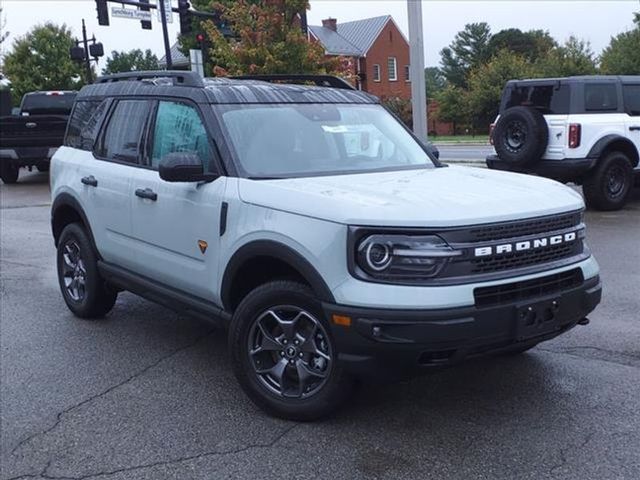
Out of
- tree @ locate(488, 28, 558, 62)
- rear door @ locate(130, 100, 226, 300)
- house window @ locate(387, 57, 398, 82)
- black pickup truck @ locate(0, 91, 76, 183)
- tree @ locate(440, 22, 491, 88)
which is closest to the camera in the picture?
rear door @ locate(130, 100, 226, 300)

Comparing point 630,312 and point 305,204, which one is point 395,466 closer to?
point 305,204

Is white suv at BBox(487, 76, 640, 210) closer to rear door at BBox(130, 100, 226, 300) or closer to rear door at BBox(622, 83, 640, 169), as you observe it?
rear door at BBox(622, 83, 640, 169)

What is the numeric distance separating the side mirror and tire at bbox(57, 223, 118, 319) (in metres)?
1.88

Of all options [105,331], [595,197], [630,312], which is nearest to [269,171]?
[105,331]

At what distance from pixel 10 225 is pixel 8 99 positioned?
1292cm

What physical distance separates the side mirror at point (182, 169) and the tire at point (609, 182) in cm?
809

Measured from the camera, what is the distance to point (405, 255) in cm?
349

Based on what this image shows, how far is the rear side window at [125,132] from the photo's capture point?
5305 millimetres

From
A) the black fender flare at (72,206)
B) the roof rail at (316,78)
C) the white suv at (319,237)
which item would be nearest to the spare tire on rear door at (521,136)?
the roof rail at (316,78)

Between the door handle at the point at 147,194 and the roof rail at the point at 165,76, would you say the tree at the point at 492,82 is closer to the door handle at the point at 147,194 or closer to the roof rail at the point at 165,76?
the roof rail at the point at 165,76

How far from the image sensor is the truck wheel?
1881 cm

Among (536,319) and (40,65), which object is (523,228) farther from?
(40,65)

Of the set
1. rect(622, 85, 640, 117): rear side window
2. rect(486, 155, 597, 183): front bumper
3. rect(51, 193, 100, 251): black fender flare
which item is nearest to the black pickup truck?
rect(486, 155, 597, 183): front bumper

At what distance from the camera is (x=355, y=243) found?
3.54 m
